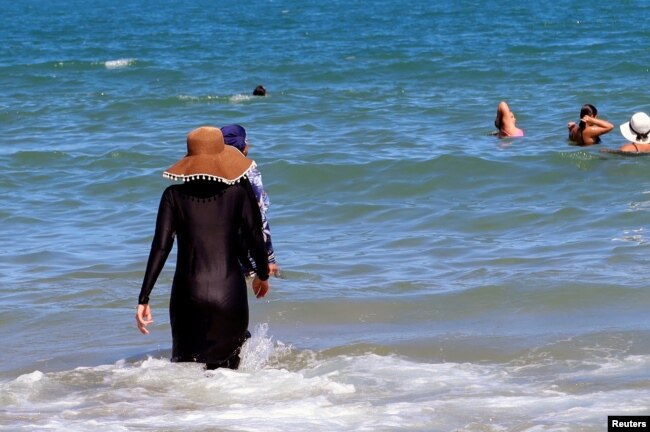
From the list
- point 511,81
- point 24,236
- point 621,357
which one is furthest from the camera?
point 511,81

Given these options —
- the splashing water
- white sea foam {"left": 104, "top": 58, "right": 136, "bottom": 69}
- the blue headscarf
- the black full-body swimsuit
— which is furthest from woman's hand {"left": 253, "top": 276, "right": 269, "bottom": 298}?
white sea foam {"left": 104, "top": 58, "right": 136, "bottom": 69}

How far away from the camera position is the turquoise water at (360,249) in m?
5.85

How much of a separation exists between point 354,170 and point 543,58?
1426 cm

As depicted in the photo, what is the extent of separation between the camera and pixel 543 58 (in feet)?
88.9

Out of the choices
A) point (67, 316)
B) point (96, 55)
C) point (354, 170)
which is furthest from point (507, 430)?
point (96, 55)

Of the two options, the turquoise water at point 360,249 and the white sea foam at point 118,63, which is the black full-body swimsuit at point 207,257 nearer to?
the turquoise water at point 360,249

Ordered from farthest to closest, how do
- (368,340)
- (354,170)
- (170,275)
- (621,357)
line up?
(354,170) < (170,275) < (368,340) < (621,357)

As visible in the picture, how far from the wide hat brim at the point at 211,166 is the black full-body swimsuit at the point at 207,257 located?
9 cm

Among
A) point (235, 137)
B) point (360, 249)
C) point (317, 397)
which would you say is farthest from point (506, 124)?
point (317, 397)

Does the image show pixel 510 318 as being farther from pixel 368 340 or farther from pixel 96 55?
pixel 96 55

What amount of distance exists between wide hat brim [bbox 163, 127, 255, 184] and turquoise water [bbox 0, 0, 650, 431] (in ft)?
3.46

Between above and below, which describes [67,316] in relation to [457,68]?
below

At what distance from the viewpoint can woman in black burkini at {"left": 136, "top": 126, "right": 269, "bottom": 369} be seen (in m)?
5.66

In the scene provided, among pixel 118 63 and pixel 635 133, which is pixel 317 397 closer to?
pixel 635 133
